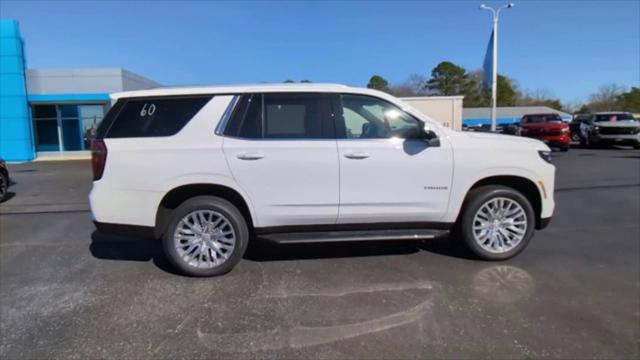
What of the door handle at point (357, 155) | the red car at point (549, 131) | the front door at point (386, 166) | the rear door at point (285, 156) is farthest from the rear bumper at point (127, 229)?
the red car at point (549, 131)

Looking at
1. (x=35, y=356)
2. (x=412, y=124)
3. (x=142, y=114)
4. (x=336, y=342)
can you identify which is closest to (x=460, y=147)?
(x=412, y=124)

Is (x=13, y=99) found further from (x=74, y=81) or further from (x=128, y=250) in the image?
(x=128, y=250)

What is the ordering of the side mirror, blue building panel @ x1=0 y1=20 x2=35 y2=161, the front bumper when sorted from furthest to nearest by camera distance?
1. blue building panel @ x1=0 y1=20 x2=35 y2=161
2. the front bumper
3. the side mirror

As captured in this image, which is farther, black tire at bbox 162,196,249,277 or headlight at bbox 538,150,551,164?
headlight at bbox 538,150,551,164

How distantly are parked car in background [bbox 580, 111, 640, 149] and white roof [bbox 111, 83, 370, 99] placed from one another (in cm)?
2244

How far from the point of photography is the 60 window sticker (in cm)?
444

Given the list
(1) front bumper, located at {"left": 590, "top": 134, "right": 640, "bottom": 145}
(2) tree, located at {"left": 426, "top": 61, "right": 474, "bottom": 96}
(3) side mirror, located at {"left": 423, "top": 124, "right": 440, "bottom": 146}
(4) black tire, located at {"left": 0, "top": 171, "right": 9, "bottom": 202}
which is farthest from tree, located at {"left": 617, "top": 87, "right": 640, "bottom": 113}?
(4) black tire, located at {"left": 0, "top": 171, "right": 9, "bottom": 202}

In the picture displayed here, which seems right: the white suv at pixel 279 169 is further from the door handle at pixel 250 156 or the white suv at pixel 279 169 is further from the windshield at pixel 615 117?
the windshield at pixel 615 117

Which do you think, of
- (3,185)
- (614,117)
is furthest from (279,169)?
(614,117)

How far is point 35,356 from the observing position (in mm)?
3006

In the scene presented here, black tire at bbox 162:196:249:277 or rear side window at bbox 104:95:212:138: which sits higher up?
rear side window at bbox 104:95:212:138

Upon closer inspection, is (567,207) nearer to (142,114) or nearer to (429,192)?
(429,192)

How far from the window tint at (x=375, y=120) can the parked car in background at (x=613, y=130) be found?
22243 millimetres

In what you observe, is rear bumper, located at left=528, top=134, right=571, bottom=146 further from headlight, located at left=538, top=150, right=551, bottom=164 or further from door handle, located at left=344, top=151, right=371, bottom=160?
door handle, located at left=344, top=151, right=371, bottom=160
